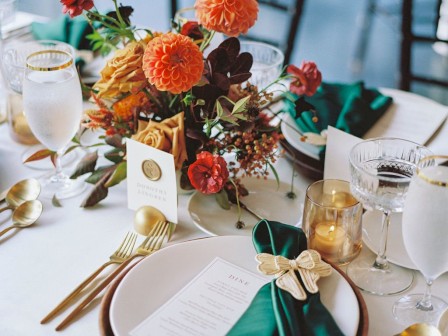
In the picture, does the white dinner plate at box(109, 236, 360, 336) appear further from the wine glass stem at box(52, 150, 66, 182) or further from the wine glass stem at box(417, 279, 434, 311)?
the wine glass stem at box(52, 150, 66, 182)

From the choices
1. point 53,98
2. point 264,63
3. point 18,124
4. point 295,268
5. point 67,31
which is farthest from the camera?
point 67,31

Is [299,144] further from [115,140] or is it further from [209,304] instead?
[209,304]

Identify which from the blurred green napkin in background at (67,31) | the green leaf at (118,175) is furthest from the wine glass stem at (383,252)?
the blurred green napkin in background at (67,31)

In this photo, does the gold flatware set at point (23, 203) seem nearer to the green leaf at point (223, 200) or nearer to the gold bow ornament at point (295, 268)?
the green leaf at point (223, 200)

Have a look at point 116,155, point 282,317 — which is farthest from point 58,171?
point 282,317

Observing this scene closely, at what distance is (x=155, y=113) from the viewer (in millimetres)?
1109

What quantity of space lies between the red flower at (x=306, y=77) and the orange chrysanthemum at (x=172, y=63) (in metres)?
0.27

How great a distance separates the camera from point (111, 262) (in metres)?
0.96

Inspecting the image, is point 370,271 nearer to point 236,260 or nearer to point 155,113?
point 236,260

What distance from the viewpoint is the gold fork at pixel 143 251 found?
859 mm

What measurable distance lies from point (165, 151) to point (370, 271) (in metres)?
0.40

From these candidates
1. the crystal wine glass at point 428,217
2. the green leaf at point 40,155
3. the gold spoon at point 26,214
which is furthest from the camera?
the green leaf at point 40,155

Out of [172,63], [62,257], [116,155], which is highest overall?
[172,63]

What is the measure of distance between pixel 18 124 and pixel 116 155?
1.02ft
